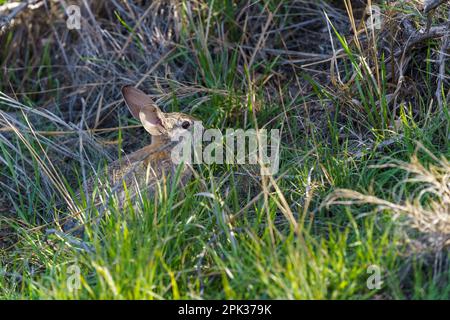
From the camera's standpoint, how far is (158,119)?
5277 mm

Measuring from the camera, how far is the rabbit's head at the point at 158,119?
17.2 feet

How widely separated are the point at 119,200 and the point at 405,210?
177cm

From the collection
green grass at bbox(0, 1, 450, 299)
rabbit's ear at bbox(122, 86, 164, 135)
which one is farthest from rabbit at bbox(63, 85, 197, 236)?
green grass at bbox(0, 1, 450, 299)

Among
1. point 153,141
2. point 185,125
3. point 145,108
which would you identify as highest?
point 145,108

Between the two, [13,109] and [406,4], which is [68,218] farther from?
[406,4]

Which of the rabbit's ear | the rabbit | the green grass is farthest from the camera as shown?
the rabbit's ear

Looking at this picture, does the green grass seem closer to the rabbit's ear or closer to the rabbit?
the rabbit

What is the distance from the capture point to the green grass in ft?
11.6

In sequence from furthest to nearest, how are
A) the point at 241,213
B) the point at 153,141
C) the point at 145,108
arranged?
1. the point at 153,141
2. the point at 145,108
3. the point at 241,213

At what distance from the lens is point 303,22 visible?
20.5ft

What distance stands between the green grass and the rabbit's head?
289 mm

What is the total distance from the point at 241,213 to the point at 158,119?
126 cm

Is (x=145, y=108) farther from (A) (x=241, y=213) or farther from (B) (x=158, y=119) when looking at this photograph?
(A) (x=241, y=213)

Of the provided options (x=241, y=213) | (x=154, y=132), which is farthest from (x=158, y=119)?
(x=241, y=213)
